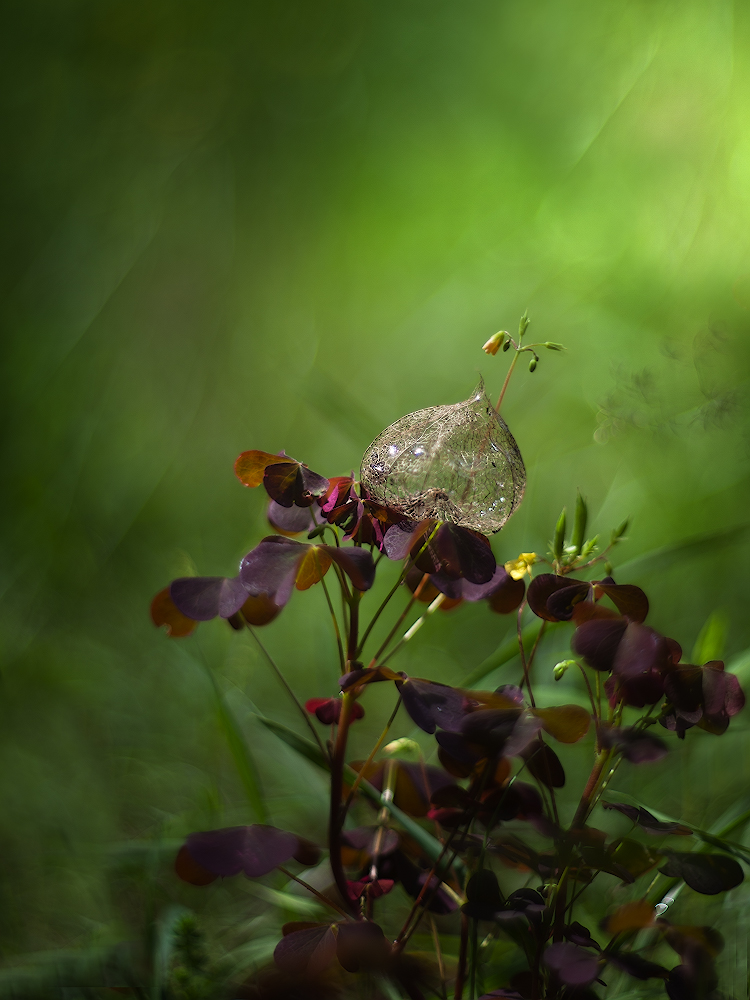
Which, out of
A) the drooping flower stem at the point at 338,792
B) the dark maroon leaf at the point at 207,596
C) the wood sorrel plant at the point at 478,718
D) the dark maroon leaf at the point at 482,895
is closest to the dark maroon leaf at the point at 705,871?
the wood sorrel plant at the point at 478,718

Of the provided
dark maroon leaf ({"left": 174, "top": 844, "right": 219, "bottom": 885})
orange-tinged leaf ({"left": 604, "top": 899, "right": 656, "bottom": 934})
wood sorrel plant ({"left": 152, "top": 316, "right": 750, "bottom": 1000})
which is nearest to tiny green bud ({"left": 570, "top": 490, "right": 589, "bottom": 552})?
wood sorrel plant ({"left": 152, "top": 316, "right": 750, "bottom": 1000})

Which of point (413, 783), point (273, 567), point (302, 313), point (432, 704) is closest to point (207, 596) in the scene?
point (273, 567)

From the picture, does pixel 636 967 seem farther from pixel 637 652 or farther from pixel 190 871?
pixel 190 871

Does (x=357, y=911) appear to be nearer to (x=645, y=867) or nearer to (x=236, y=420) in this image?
(x=645, y=867)

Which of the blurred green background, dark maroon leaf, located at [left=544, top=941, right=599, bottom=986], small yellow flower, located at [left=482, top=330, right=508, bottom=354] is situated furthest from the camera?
the blurred green background

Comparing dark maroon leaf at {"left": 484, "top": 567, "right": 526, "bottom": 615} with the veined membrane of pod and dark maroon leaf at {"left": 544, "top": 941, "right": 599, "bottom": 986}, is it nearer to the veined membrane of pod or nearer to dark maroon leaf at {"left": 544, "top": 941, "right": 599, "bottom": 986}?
the veined membrane of pod

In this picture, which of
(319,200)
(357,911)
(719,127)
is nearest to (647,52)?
(719,127)
